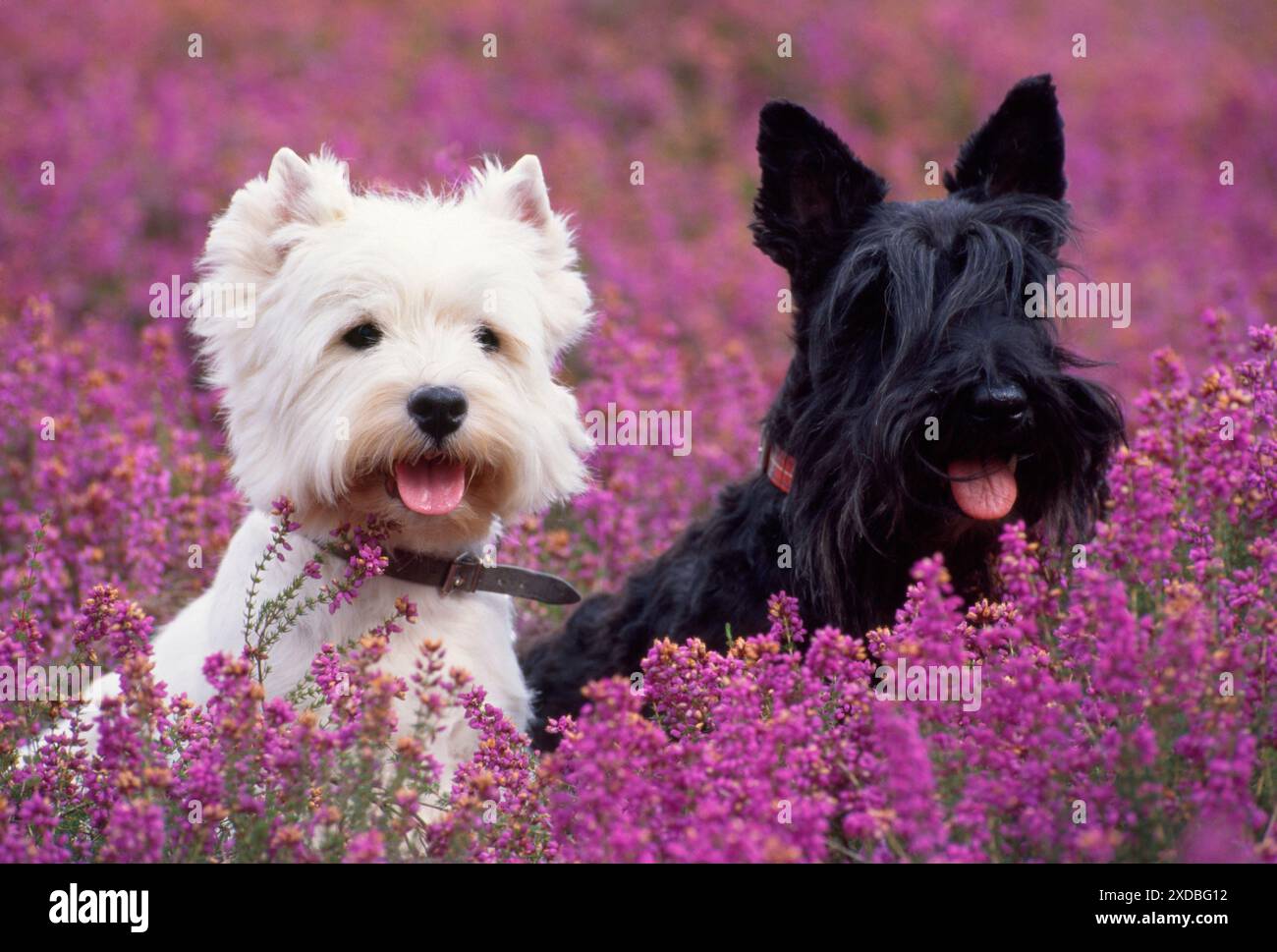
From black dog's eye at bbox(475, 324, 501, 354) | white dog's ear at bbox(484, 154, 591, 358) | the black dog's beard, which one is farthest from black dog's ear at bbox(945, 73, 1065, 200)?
black dog's eye at bbox(475, 324, 501, 354)

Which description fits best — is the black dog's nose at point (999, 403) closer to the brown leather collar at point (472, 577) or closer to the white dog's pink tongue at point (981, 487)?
the white dog's pink tongue at point (981, 487)

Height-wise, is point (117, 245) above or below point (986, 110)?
below

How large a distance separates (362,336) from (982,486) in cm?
170

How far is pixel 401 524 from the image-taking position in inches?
151

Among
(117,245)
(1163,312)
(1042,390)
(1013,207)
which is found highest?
(117,245)

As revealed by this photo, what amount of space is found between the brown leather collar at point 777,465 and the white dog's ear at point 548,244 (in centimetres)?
67

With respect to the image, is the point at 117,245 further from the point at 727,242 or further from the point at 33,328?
the point at 727,242

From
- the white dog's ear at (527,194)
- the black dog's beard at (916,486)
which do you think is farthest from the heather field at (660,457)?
the white dog's ear at (527,194)

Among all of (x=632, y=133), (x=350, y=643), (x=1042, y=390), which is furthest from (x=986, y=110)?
(x=350, y=643)

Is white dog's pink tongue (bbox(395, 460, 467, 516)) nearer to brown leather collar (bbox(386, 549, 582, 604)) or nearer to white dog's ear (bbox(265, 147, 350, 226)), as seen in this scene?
brown leather collar (bbox(386, 549, 582, 604))

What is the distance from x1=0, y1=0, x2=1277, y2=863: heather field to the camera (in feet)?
9.20

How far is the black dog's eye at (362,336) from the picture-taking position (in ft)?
12.4

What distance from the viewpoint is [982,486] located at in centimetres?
381
